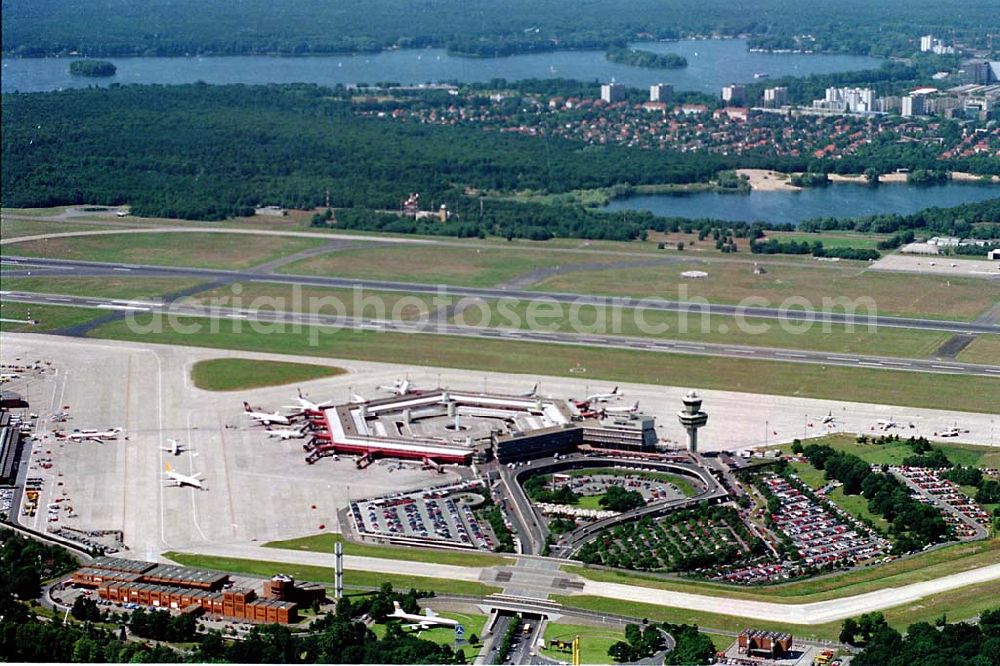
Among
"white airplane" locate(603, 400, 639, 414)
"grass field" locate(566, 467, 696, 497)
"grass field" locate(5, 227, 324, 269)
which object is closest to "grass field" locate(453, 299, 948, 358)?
"white airplane" locate(603, 400, 639, 414)

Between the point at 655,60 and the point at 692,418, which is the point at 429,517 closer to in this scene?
the point at 692,418

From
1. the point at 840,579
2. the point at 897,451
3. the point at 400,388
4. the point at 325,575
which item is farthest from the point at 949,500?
the point at 400,388

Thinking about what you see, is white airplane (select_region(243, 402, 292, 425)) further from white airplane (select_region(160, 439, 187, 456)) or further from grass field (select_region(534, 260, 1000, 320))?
grass field (select_region(534, 260, 1000, 320))

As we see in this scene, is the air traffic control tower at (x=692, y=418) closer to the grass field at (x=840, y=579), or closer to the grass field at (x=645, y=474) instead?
the grass field at (x=645, y=474)

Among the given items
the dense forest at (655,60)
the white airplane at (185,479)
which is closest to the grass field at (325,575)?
the white airplane at (185,479)

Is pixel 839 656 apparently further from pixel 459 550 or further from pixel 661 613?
pixel 459 550

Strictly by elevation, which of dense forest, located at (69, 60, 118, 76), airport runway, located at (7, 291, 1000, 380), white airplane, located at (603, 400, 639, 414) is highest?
dense forest, located at (69, 60, 118, 76)
